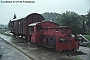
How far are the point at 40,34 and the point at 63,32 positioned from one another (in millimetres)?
3432

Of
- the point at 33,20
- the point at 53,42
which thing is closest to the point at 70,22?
the point at 33,20

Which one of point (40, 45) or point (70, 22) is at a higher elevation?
point (70, 22)

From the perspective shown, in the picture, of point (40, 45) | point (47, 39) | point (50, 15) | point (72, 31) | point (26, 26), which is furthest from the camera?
point (50, 15)

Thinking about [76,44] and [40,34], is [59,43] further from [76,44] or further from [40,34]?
[40,34]

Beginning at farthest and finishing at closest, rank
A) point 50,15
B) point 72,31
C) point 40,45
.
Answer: point 50,15
point 40,45
point 72,31

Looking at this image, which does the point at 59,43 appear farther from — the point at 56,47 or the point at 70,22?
the point at 70,22

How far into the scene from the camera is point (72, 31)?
11680 mm

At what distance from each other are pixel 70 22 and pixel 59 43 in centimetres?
A: 2815

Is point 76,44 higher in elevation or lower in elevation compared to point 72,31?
lower

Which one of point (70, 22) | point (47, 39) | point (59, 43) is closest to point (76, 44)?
point (59, 43)

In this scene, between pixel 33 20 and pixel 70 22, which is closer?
pixel 33 20

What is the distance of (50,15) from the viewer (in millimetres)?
116250

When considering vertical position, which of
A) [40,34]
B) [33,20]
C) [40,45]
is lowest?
[40,45]

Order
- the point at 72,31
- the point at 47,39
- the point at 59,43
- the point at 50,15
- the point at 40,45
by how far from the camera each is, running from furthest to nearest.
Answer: the point at 50,15 → the point at 40,45 → the point at 47,39 → the point at 72,31 → the point at 59,43
